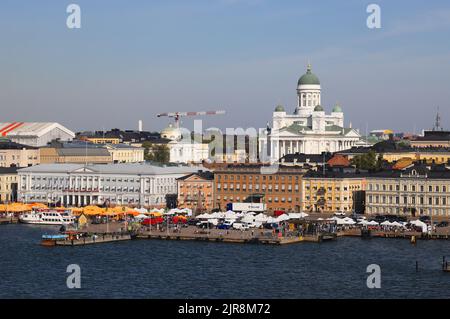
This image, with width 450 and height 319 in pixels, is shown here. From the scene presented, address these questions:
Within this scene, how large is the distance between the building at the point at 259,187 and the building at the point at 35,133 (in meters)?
27.7

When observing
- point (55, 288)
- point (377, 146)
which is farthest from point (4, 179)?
point (55, 288)

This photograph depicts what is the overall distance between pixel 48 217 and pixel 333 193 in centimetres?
1299

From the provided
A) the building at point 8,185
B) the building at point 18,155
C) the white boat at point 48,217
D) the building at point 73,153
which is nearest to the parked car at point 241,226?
the white boat at point 48,217

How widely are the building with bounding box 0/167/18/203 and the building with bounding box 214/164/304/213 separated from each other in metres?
12.5

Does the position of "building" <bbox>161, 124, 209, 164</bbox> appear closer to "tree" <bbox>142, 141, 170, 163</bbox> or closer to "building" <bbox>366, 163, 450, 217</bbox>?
"tree" <bbox>142, 141, 170, 163</bbox>

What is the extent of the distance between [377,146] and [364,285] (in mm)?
43893

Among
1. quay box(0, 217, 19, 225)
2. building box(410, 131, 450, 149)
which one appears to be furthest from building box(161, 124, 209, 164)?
quay box(0, 217, 19, 225)

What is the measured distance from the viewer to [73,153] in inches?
3105

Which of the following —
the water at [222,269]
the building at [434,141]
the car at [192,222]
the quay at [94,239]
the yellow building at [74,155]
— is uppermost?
the building at [434,141]

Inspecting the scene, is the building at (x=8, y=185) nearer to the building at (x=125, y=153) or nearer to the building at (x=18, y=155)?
the building at (x=18, y=155)

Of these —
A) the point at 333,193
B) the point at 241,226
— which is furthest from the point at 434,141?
the point at 241,226

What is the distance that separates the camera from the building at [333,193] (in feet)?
193

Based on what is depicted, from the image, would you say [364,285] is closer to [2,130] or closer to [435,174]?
[435,174]

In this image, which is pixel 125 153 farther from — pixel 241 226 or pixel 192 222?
pixel 241 226
